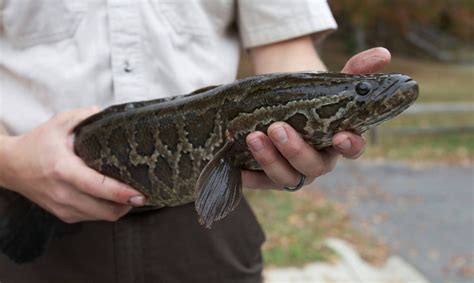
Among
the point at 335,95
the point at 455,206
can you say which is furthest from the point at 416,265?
the point at 335,95

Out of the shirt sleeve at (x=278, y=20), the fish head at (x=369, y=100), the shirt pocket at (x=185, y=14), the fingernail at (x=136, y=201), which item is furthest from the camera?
the shirt sleeve at (x=278, y=20)

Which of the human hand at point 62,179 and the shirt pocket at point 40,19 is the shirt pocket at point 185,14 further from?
the human hand at point 62,179

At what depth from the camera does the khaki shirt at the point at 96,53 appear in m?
2.29

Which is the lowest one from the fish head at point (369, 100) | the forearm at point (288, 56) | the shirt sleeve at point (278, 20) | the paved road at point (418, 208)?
the paved road at point (418, 208)

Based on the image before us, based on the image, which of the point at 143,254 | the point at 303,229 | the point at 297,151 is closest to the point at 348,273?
the point at 303,229

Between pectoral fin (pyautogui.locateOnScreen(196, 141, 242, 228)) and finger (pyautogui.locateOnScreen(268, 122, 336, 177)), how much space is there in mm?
212

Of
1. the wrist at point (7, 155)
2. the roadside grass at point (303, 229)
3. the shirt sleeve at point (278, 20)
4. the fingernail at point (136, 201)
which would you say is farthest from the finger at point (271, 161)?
the roadside grass at point (303, 229)

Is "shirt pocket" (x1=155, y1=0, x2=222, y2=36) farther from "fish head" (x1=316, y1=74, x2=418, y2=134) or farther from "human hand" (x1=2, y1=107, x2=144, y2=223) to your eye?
"fish head" (x1=316, y1=74, x2=418, y2=134)

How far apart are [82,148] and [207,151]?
19.8 inches

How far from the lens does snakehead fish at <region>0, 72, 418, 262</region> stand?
1.88m

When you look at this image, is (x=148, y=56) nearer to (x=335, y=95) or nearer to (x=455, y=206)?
(x=335, y=95)

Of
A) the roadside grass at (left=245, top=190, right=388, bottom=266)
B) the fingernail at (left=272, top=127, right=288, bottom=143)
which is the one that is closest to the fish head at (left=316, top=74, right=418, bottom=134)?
the fingernail at (left=272, top=127, right=288, bottom=143)

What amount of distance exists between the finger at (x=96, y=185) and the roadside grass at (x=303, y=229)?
509cm

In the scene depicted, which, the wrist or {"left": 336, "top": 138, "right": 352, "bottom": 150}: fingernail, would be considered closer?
{"left": 336, "top": 138, "right": 352, "bottom": 150}: fingernail
